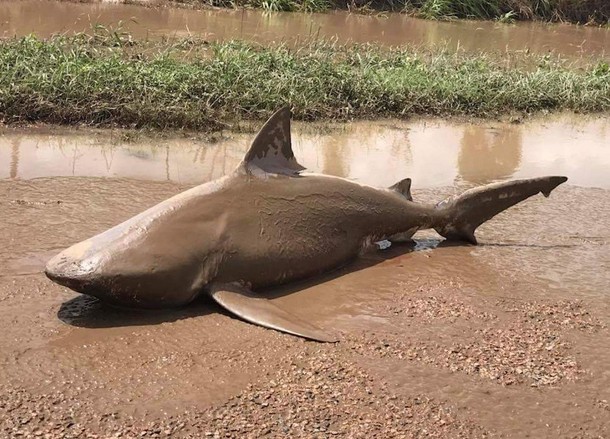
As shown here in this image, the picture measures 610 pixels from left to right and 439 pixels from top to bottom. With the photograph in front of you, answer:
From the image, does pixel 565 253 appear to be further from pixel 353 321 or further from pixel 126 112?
pixel 126 112

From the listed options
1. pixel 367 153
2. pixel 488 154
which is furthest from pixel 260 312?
pixel 488 154

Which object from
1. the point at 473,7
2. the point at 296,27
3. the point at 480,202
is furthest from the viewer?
the point at 473,7

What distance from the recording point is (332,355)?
4555 mm

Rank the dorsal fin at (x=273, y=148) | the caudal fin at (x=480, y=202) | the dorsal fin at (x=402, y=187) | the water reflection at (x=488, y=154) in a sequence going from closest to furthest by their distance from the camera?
the dorsal fin at (x=273, y=148) → the dorsal fin at (x=402, y=187) → the caudal fin at (x=480, y=202) → the water reflection at (x=488, y=154)

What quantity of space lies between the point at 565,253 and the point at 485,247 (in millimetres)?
631

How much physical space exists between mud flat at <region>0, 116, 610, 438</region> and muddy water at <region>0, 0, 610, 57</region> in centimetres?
827

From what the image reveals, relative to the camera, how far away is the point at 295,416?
3982mm

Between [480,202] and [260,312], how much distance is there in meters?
2.27

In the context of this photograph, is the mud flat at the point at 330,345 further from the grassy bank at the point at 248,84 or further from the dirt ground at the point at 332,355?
the grassy bank at the point at 248,84

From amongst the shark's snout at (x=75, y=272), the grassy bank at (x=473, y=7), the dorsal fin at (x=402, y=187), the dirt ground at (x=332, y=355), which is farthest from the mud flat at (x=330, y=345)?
the grassy bank at (x=473, y=7)

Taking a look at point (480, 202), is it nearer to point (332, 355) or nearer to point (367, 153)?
point (332, 355)

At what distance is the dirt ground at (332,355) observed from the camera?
394cm

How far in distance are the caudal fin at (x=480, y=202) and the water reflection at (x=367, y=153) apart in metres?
1.60

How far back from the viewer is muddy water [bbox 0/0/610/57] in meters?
15.3
